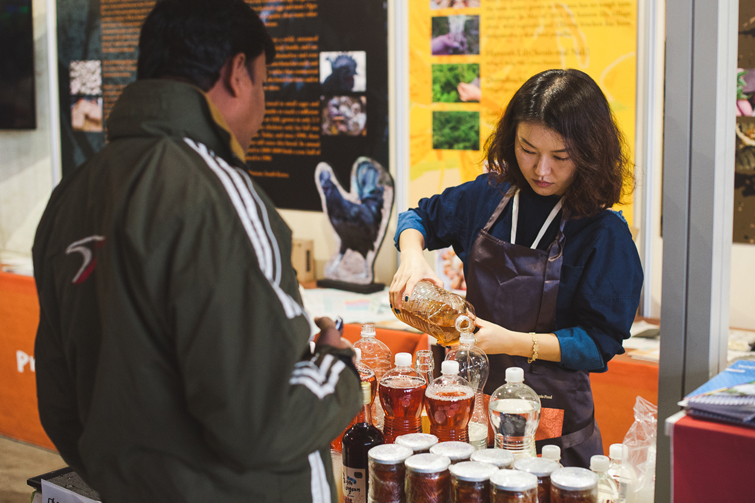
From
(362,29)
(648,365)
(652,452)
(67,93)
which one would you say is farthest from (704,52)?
(67,93)

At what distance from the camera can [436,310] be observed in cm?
179

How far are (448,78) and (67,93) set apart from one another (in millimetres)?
2881

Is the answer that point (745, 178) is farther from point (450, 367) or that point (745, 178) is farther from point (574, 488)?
point (574, 488)

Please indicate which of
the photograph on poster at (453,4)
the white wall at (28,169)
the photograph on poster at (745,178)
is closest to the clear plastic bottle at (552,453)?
the photograph on poster at (745,178)

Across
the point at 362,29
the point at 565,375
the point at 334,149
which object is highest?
the point at 362,29

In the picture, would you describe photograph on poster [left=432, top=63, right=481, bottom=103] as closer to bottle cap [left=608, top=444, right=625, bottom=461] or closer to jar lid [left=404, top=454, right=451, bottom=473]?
bottle cap [left=608, top=444, right=625, bottom=461]

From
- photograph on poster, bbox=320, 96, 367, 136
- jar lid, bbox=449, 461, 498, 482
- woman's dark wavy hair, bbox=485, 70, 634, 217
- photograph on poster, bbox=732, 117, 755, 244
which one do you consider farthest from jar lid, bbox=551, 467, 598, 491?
photograph on poster, bbox=320, 96, 367, 136

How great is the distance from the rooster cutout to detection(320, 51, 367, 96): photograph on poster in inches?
15.7

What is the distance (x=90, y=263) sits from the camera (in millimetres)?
1053

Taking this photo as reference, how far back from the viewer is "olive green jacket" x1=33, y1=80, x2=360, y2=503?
931 mm

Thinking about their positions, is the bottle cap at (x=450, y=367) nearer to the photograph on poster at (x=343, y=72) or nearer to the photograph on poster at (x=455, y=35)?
the photograph on poster at (x=455, y=35)

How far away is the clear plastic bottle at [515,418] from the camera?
1.47 metres

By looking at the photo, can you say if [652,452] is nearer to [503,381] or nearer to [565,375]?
[565,375]

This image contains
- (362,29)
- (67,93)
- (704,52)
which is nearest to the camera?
(704,52)
